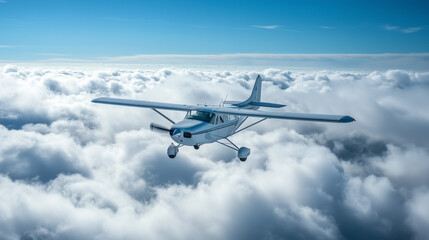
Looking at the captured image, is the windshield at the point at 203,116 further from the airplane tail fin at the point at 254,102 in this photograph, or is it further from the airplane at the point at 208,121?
the airplane tail fin at the point at 254,102

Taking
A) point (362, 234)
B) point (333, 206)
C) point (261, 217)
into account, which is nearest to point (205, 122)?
point (261, 217)

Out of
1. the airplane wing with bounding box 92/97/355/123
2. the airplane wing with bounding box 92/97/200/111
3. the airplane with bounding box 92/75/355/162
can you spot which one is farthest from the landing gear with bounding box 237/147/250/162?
the airplane wing with bounding box 92/97/200/111

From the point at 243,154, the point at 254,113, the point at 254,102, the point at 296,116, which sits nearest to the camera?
the point at 296,116

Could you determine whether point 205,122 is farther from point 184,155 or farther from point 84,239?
point 184,155

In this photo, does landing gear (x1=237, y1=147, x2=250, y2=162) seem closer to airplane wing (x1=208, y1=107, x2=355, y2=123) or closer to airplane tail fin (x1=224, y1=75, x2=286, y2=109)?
airplane wing (x1=208, y1=107, x2=355, y2=123)

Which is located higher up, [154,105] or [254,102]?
[154,105]

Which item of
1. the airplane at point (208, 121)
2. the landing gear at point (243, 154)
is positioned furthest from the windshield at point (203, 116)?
the landing gear at point (243, 154)

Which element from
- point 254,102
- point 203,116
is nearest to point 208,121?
point 203,116

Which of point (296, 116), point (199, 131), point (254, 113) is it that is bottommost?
point (199, 131)

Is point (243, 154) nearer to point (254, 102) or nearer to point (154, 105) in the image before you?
point (154, 105)
